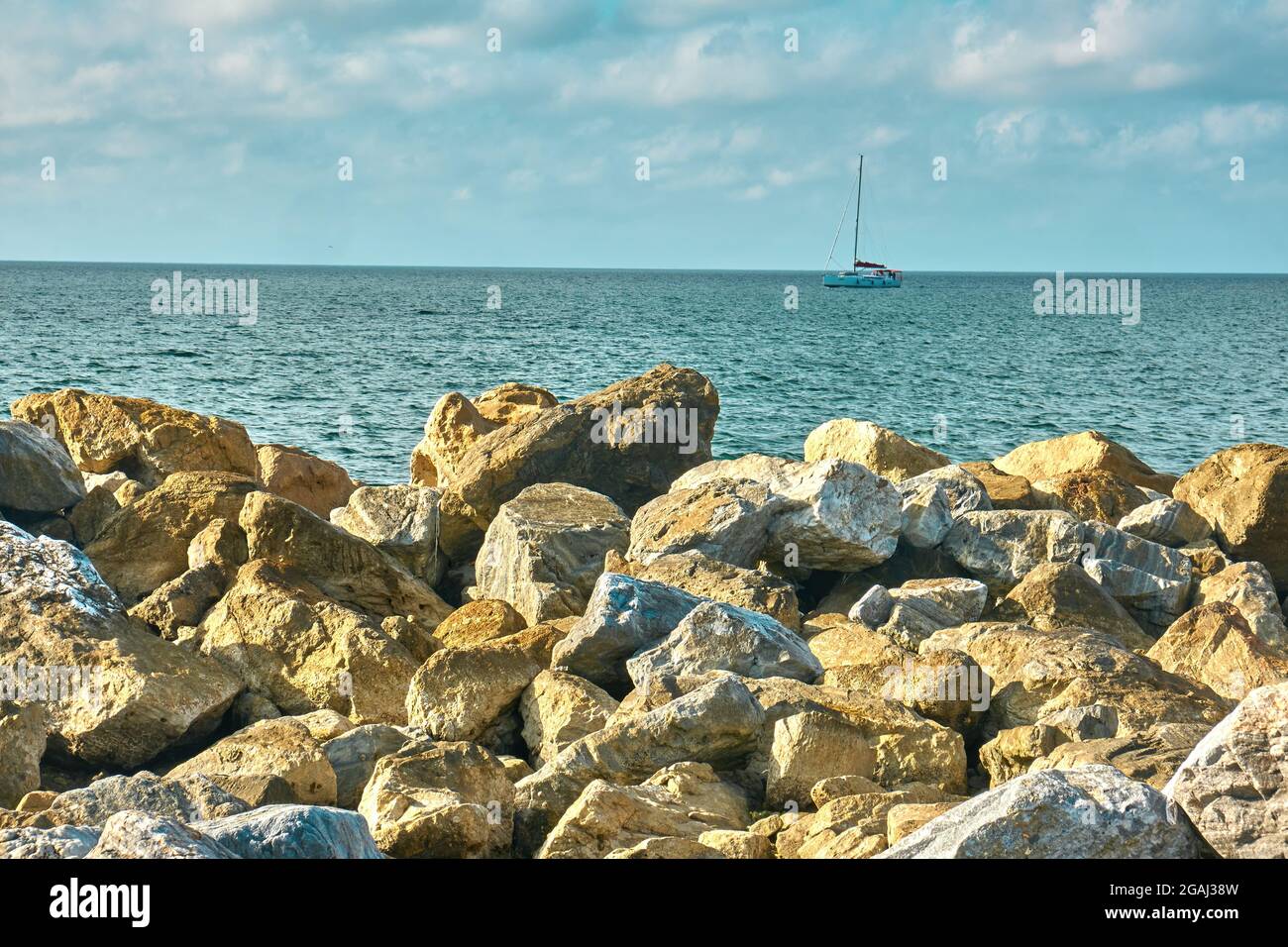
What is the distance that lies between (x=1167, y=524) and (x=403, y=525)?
25.7 feet

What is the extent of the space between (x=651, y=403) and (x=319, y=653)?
6281mm

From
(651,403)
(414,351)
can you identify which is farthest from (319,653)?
(414,351)

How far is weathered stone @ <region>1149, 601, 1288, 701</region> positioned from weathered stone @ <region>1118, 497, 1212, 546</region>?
3.48 meters

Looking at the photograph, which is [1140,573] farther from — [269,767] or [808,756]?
[269,767]

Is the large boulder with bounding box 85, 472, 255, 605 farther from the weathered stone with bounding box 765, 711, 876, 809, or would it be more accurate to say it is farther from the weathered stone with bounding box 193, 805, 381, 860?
the weathered stone with bounding box 193, 805, 381, 860

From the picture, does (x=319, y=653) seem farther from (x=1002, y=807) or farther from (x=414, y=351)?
(x=414, y=351)

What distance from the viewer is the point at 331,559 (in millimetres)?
11484

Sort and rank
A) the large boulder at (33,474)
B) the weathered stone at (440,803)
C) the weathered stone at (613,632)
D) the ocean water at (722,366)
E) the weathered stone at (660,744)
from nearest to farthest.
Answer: the weathered stone at (440,803)
the weathered stone at (660,744)
the weathered stone at (613,632)
the large boulder at (33,474)
the ocean water at (722,366)

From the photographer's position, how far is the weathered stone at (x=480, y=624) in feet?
34.0

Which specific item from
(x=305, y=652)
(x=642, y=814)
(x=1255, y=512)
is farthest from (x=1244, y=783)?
(x=1255, y=512)

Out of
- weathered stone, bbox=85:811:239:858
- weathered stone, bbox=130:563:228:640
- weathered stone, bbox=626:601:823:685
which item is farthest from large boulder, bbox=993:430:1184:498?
weathered stone, bbox=85:811:239:858

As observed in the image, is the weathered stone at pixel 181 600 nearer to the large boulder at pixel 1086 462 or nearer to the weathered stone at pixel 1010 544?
the weathered stone at pixel 1010 544


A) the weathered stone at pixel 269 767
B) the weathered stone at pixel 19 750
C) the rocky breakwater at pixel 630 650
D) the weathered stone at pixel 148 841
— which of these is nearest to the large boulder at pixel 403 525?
the rocky breakwater at pixel 630 650

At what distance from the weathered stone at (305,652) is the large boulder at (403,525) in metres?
2.67
